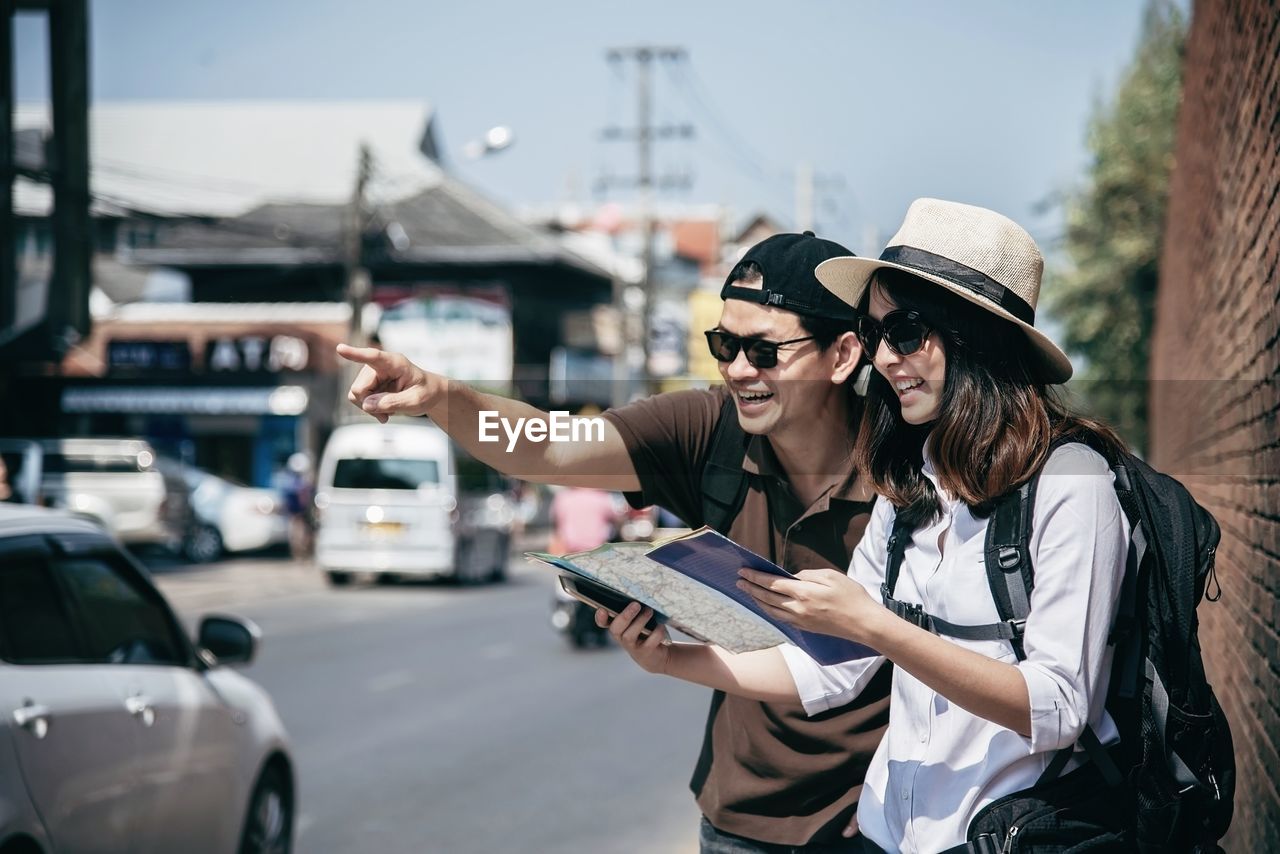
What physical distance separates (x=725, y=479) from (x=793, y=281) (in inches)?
17.3

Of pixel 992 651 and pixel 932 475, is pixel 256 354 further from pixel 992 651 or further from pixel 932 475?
pixel 992 651

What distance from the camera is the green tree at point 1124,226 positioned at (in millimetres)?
23484

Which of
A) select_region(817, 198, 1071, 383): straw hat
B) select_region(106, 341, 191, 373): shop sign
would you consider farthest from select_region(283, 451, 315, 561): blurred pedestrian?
select_region(817, 198, 1071, 383): straw hat

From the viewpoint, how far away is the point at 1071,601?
2.18m

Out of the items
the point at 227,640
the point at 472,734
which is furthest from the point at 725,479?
the point at 472,734

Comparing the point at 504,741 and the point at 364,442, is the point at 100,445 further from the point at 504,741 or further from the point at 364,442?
→ the point at 504,741

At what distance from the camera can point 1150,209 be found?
78.2 ft

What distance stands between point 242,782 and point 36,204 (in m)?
43.2

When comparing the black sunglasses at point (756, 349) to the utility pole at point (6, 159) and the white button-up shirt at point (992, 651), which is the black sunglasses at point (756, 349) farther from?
the utility pole at point (6, 159)

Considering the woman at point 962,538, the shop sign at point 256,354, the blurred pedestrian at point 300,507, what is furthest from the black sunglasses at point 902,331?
the shop sign at point 256,354

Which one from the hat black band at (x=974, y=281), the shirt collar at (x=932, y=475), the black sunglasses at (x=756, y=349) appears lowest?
the shirt collar at (x=932, y=475)

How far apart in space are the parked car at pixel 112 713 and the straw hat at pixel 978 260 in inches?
103

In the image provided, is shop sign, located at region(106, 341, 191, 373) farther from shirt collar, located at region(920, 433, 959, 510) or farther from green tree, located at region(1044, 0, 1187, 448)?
shirt collar, located at region(920, 433, 959, 510)

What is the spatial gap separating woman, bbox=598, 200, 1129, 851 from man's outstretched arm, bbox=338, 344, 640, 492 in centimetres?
41
